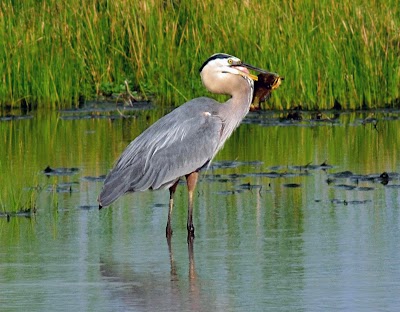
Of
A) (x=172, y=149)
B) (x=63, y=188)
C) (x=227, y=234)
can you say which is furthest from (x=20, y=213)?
(x=227, y=234)

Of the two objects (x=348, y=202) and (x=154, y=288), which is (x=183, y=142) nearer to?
(x=348, y=202)

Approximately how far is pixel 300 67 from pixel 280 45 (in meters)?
0.37

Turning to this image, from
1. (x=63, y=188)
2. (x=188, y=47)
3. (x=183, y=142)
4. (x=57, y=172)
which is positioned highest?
(x=188, y=47)

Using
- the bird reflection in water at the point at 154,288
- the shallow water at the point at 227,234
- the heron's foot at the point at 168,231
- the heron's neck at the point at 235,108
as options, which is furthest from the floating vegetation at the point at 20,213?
the bird reflection in water at the point at 154,288

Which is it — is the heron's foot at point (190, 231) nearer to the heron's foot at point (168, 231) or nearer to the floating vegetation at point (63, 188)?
the heron's foot at point (168, 231)

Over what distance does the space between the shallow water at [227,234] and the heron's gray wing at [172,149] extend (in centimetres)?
35

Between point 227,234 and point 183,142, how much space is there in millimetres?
813

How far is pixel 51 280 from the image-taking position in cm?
663

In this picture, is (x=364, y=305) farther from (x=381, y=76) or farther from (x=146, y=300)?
(x=381, y=76)

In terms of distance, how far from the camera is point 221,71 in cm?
854

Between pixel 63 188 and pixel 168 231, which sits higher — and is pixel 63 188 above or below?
above

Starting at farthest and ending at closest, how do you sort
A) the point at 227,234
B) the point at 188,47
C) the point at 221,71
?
the point at 188,47 < the point at 221,71 < the point at 227,234

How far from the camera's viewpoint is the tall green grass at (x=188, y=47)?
13727 mm

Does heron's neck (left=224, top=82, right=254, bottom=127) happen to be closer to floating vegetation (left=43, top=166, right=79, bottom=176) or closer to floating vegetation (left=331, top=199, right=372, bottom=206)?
floating vegetation (left=331, top=199, right=372, bottom=206)
